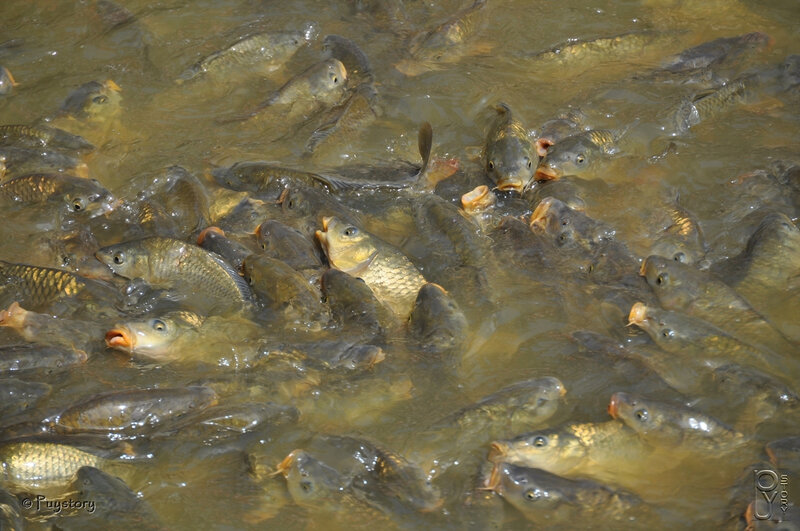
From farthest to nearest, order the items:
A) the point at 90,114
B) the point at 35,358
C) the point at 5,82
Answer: the point at 5,82 → the point at 90,114 → the point at 35,358

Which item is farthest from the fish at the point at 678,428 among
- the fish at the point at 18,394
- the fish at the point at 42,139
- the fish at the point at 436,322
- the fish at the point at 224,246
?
the fish at the point at 42,139

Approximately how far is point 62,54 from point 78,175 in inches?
61.2

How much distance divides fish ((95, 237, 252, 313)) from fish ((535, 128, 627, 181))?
189 cm

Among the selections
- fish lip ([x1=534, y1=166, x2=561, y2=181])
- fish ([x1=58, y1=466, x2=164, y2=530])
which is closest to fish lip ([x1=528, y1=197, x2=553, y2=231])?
fish lip ([x1=534, y1=166, x2=561, y2=181])

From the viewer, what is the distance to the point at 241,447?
341 cm

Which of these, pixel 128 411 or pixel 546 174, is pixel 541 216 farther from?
pixel 128 411

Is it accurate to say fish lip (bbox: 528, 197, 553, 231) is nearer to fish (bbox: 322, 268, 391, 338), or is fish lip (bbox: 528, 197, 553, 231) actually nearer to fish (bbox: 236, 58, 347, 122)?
fish (bbox: 322, 268, 391, 338)

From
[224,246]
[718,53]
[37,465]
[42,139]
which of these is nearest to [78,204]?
[42,139]

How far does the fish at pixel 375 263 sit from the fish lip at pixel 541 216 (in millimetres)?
754

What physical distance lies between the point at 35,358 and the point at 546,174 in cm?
288

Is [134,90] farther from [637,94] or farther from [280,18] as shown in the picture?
[637,94]

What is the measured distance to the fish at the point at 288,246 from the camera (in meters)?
4.32

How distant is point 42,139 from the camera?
5.16m

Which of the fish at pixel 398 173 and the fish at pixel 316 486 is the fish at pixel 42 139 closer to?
the fish at pixel 398 173
